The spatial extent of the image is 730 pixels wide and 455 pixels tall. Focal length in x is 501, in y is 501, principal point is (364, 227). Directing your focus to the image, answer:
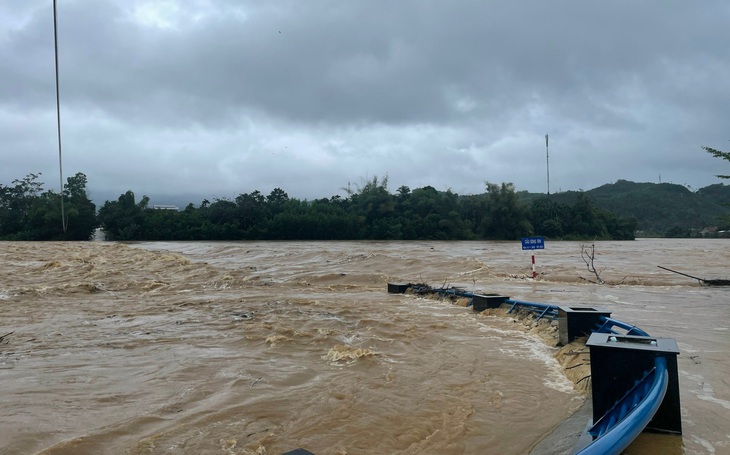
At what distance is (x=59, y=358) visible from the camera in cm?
689

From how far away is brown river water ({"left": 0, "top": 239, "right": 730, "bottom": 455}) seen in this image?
13.7 ft

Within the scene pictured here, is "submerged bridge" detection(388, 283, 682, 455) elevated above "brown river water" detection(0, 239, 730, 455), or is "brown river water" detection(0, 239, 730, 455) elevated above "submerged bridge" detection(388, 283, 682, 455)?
"submerged bridge" detection(388, 283, 682, 455)

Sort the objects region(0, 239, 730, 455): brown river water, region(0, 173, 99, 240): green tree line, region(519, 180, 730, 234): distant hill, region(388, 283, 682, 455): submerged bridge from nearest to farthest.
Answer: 1. region(388, 283, 682, 455): submerged bridge
2. region(0, 239, 730, 455): brown river water
3. region(0, 173, 99, 240): green tree line
4. region(519, 180, 730, 234): distant hill

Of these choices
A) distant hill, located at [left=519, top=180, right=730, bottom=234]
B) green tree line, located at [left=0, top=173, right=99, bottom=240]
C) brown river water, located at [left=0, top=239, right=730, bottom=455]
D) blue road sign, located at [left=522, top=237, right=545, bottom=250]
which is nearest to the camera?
brown river water, located at [left=0, top=239, right=730, bottom=455]

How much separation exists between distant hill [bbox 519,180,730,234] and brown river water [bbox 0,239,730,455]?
7282cm

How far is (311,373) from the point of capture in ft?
20.3

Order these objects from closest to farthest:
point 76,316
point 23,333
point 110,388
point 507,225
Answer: point 110,388 → point 23,333 → point 76,316 → point 507,225

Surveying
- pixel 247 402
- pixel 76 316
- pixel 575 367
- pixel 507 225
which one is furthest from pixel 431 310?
pixel 507 225

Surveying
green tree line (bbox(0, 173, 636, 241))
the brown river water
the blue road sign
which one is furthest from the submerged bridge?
green tree line (bbox(0, 173, 636, 241))

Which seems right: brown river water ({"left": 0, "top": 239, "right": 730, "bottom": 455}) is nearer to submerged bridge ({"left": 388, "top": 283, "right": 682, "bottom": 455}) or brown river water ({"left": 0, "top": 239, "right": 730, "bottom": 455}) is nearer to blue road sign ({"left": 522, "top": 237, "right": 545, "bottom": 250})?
submerged bridge ({"left": 388, "top": 283, "right": 682, "bottom": 455})

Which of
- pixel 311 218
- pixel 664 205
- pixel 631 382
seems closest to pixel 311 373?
pixel 631 382

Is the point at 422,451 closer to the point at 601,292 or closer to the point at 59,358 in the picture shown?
the point at 59,358

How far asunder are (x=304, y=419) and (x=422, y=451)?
1222 millimetres

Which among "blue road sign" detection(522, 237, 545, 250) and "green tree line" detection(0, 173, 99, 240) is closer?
"blue road sign" detection(522, 237, 545, 250)
